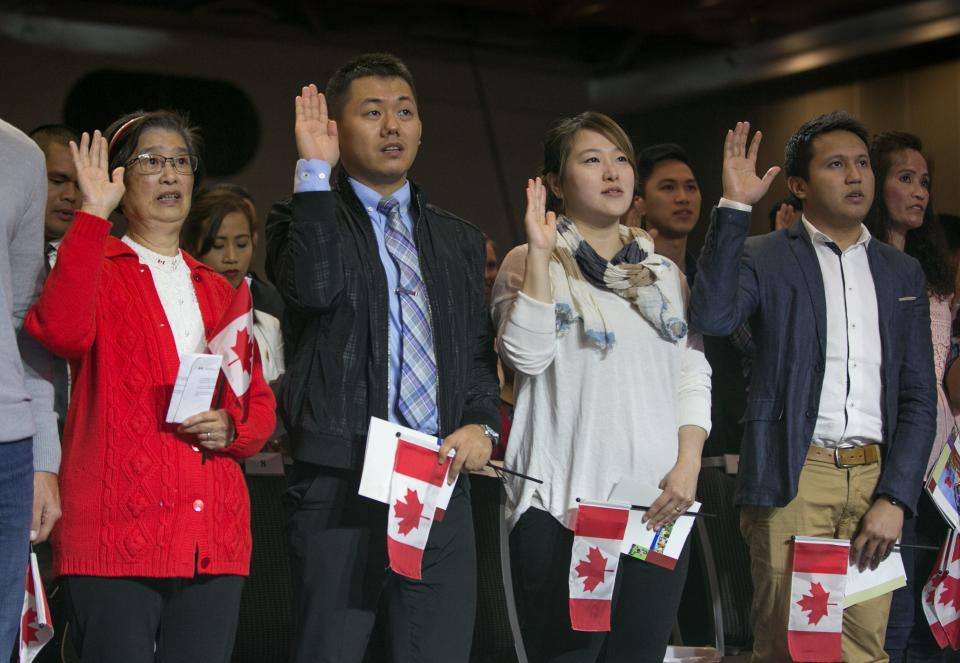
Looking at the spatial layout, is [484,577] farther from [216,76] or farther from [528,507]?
[216,76]

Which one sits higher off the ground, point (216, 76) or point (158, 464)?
point (216, 76)

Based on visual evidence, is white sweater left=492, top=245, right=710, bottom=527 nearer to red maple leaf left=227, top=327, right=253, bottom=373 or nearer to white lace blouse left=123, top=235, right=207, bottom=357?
red maple leaf left=227, top=327, right=253, bottom=373

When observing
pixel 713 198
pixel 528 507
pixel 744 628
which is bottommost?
pixel 744 628

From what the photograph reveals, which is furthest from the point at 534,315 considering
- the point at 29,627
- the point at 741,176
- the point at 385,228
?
the point at 29,627

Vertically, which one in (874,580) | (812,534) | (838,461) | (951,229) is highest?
(951,229)

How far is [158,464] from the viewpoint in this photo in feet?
7.55

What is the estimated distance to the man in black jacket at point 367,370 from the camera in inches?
91.4

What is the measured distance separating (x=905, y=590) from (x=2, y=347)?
237cm

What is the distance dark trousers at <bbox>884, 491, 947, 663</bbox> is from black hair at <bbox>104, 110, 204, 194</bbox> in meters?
2.03

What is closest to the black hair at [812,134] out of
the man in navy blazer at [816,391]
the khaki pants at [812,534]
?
the man in navy blazer at [816,391]

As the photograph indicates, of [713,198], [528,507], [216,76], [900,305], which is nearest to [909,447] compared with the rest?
[900,305]

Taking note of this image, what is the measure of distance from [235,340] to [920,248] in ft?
7.06

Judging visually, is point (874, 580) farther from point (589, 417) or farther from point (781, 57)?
point (781, 57)

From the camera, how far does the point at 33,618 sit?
2256 millimetres
